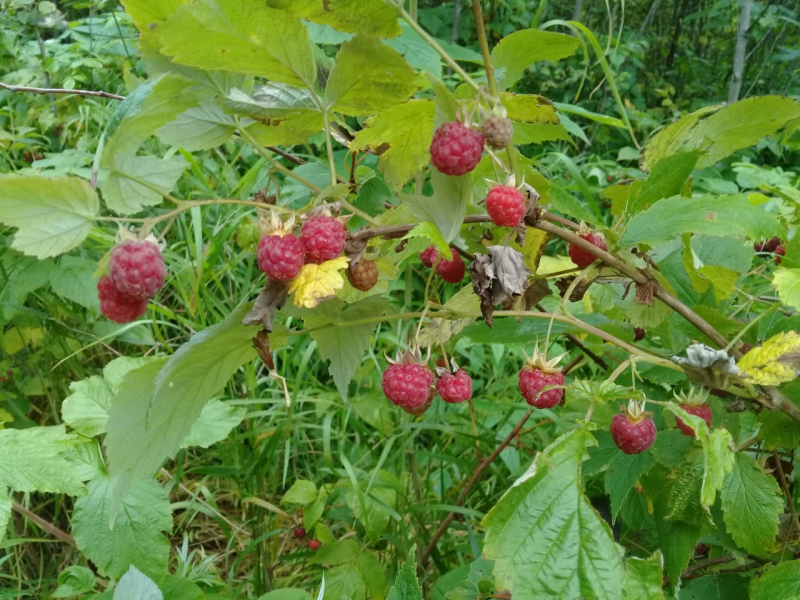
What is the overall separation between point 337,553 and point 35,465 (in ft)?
1.78

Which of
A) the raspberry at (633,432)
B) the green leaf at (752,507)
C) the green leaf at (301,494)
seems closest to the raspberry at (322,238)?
the raspberry at (633,432)

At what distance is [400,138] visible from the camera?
0.63 meters

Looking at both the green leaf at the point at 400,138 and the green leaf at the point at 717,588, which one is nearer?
the green leaf at the point at 400,138

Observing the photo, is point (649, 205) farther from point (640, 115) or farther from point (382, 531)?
point (640, 115)

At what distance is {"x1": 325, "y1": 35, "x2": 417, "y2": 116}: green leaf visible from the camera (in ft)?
1.76

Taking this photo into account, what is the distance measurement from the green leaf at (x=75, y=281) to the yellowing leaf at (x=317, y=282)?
1.15 metres

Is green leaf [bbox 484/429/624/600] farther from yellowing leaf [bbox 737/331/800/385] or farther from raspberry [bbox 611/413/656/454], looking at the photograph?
yellowing leaf [bbox 737/331/800/385]

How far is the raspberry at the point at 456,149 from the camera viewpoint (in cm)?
47

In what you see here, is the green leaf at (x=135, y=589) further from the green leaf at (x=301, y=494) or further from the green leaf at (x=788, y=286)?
the green leaf at (x=788, y=286)

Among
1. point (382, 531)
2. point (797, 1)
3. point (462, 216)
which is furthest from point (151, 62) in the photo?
point (797, 1)

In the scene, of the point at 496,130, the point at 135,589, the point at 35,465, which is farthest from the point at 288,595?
the point at 496,130

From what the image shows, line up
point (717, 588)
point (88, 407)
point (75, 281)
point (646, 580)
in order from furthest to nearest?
1. point (75, 281)
2. point (88, 407)
3. point (717, 588)
4. point (646, 580)

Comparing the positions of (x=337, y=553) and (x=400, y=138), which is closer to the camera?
(x=400, y=138)

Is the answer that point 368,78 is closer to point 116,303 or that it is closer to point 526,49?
point 526,49
